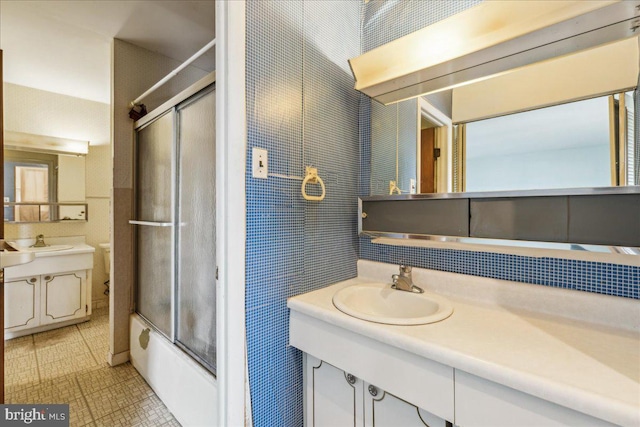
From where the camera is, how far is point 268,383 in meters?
1.07

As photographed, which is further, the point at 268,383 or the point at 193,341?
the point at 193,341

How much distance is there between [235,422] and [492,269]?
1.12m

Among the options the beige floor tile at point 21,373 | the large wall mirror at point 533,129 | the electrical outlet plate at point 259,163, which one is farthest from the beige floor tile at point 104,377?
the large wall mirror at point 533,129

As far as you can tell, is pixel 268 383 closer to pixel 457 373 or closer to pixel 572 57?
pixel 457 373

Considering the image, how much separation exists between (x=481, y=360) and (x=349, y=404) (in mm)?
573

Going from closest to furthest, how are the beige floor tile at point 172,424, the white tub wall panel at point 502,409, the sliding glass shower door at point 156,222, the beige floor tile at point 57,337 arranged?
1. the white tub wall panel at point 502,409
2. the beige floor tile at point 172,424
3. the sliding glass shower door at point 156,222
4. the beige floor tile at point 57,337

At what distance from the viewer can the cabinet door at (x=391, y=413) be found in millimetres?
831

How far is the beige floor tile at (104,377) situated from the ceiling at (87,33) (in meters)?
2.42

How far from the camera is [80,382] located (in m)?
1.87

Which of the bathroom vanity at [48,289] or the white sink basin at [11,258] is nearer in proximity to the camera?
the white sink basin at [11,258]

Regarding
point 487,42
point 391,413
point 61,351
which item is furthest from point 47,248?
point 487,42

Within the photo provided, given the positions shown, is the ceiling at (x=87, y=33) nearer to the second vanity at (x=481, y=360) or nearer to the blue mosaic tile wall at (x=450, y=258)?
the blue mosaic tile wall at (x=450, y=258)

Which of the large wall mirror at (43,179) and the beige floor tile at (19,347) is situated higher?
the large wall mirror at (43,179)

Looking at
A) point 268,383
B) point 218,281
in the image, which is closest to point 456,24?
point 218,281
